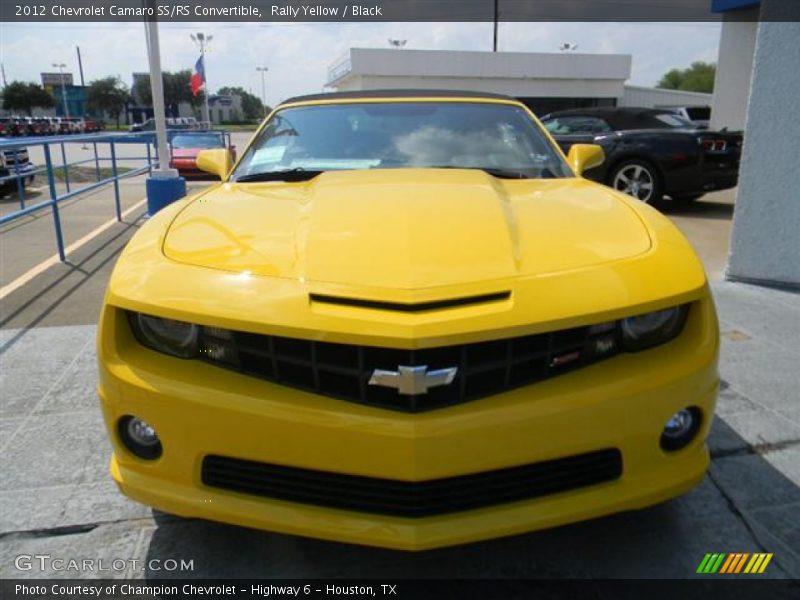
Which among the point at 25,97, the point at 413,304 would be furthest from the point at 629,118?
the point at 25,97

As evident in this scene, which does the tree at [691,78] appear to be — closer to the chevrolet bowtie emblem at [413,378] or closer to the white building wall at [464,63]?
the white building wall at [464,63]

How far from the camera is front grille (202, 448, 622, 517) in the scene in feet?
5.82

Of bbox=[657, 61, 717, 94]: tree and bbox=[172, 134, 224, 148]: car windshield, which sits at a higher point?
bbox=[657, 61, 717, 94]: tree

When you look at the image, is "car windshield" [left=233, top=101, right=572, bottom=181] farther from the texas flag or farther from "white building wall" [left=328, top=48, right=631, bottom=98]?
"white building wall" [left=328, top=48, right=631, bottom=98]

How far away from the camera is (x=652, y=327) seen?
1.92 m

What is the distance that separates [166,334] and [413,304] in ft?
2.43

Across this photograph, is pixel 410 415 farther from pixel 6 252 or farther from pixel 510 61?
pixel 510 61

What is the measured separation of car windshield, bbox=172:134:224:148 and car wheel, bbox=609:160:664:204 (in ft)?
38.7

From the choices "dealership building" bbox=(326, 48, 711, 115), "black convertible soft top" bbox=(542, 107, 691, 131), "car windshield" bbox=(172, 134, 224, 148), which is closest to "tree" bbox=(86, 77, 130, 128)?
"dealership building" bbox=(326, 48, 711, 115)

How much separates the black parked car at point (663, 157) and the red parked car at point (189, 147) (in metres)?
10.3

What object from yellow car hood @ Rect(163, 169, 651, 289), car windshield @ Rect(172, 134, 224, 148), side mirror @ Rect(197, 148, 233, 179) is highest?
side mirror @ Rect(197, 148, 233, 179)

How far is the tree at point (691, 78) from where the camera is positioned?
104 m

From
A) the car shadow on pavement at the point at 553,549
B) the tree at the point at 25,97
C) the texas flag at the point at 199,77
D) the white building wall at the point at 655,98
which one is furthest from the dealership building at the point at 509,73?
the tree at the point at 25,97

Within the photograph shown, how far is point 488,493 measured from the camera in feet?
5.90
